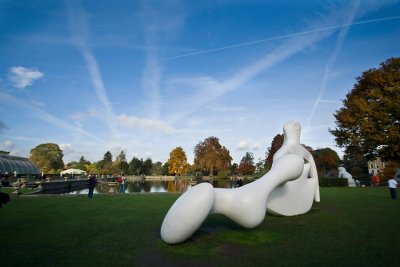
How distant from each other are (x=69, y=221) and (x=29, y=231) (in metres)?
1.80

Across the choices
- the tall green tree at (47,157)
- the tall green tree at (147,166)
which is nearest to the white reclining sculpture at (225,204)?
the tall green tree at (147,166)

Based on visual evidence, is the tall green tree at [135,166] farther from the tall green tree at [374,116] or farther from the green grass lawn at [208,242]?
the green grass lawn at [208,242]

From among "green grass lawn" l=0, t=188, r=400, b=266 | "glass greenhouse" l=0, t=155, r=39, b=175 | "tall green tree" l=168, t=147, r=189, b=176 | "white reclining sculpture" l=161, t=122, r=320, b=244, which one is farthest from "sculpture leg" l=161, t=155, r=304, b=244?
"tall green tree" l=168, t=147, r=189, b=176

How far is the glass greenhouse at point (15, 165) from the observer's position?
42.7 meters

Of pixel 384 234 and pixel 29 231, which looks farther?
pixel 29 231

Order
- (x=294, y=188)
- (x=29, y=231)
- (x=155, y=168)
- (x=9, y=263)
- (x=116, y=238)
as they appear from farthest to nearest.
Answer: (x=155, y=168)
(x=294, y=188)
(x=29, y=231)
(x=116, y=238)
(x=9, y=263)

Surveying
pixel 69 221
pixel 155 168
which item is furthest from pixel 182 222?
pixel 155 168

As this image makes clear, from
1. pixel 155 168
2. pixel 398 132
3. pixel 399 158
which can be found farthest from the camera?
pixel 155 168

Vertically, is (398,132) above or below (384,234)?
above

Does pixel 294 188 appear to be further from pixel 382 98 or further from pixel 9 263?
pixel 382 98

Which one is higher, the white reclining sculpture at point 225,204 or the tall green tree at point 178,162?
the tall green tree at point 178,162

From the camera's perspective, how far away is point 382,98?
27094 mm

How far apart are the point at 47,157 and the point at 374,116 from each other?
8601 centimetres

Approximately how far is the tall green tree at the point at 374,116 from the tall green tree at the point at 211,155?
45.8 meters
